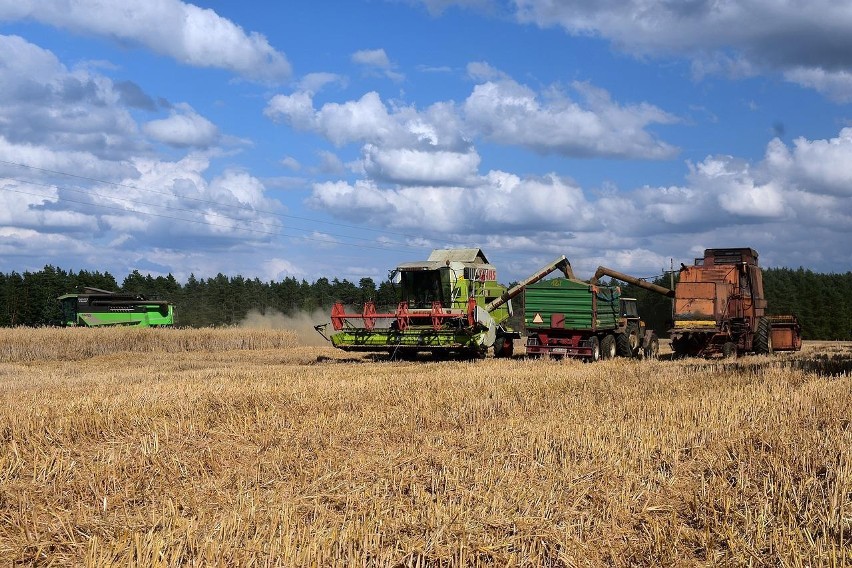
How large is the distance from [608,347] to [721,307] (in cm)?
303

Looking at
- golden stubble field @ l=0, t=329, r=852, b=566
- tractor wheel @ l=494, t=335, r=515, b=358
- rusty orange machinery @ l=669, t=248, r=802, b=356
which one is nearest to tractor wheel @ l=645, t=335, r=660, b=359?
rusty orange machinery @ l=669, t=248, r=802, b=356

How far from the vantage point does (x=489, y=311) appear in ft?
77.0

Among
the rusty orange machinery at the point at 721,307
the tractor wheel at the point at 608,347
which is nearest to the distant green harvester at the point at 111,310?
the tractor wheel at the point at 608,347

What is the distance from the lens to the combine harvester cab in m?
21.3

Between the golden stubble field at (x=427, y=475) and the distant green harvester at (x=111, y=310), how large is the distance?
23277mm

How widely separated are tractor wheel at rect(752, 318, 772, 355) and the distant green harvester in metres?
24.4

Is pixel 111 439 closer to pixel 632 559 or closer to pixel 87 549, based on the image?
pixel 87 549

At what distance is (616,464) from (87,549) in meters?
4.15

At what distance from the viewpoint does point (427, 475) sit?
6.80 m

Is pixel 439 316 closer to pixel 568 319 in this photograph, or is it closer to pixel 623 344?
pixel 568 319

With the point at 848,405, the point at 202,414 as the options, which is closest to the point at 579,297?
the point at 848,405

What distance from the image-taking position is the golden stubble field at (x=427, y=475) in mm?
5012

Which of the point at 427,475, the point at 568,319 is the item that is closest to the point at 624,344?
the point at 568,319

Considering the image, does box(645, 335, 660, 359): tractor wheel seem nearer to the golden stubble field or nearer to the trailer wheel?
the trailer wheel
